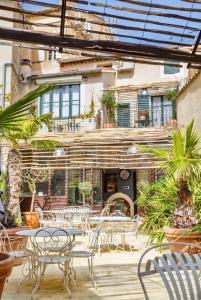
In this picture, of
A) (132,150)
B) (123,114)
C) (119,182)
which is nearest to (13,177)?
(132,150)

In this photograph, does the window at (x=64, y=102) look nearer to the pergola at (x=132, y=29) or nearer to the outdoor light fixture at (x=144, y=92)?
the outdoor light fixture at (x=144, y=92)

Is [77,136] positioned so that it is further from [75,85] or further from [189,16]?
[189,16]

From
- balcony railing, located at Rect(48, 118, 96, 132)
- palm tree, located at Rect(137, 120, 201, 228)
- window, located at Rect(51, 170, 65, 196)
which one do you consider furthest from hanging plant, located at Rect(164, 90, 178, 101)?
palm tree, located at Rect(137, 120, 201, 228)

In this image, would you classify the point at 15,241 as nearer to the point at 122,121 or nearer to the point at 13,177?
the point at 13,177

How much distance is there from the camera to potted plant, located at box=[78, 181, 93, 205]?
1678cm

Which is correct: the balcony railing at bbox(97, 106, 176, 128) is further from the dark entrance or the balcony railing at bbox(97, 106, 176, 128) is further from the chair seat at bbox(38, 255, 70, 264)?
the chair seat at bbox(38, 255, 70, 264)

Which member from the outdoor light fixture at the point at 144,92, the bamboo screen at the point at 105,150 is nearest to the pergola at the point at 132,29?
the bamboo screen at the point at 105,150

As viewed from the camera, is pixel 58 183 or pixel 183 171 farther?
pixel 58 183

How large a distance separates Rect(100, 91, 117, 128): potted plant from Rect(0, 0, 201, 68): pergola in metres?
13.4

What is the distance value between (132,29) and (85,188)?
12.5 m

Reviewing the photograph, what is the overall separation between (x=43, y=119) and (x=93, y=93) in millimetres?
10095

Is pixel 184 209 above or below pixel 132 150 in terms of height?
below

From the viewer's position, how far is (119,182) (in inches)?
734

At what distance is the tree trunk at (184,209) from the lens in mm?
7582
